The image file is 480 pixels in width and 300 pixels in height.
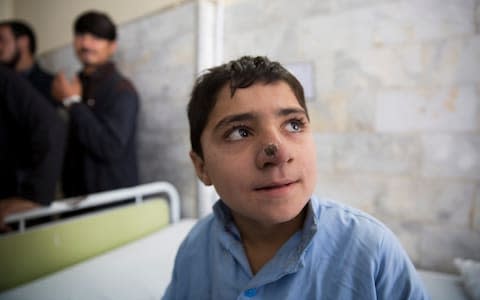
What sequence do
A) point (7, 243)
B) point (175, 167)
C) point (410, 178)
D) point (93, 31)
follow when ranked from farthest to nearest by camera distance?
point (175, 167), point (93, 31), point (410, 178), point (7, 243)

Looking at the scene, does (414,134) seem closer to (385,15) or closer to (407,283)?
(385,15)

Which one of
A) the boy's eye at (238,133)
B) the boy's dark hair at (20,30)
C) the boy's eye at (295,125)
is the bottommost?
the boy's eye at (238,133)

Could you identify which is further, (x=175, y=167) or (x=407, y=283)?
(x=175, y=167)

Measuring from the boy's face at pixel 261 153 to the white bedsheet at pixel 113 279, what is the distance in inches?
20.5

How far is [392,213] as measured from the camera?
965 mm

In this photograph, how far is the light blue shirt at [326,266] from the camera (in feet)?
1.59

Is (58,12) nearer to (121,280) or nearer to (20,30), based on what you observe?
(20,30)

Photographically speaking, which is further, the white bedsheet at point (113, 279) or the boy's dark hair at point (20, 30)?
the boy's dark hair at point (20, 30)

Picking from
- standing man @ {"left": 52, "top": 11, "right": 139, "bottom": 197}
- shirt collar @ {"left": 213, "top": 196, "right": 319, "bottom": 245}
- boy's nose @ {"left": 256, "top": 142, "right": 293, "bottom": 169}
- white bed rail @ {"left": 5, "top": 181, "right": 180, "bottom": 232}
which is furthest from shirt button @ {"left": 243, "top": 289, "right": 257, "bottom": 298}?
standing man @ {"left": 52, "top": 11, "right": 139, "bottom": 197}

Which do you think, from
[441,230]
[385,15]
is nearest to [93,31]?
[385,15]

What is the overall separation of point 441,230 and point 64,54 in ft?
7.43

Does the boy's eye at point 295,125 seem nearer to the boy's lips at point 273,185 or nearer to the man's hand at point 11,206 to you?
the boy's lips at point 273,185

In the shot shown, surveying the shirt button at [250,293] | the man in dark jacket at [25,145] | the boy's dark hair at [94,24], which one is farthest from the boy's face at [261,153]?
the boy's dark hair at [94,24]

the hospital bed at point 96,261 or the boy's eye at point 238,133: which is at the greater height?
the boy's eye at point 238,133
